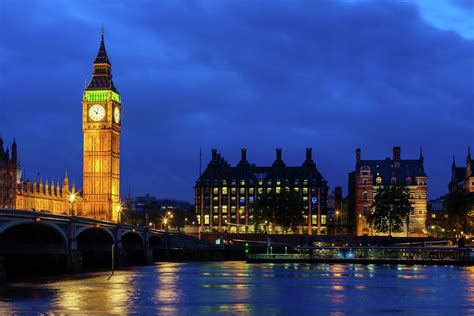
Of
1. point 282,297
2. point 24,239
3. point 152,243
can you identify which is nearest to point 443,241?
point 152,243

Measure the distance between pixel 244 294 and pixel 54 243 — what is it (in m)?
34.6

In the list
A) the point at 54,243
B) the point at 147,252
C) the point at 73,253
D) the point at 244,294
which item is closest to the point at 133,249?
the point at 147,252

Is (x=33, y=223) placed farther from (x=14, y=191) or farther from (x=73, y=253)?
(x=14, y=191)

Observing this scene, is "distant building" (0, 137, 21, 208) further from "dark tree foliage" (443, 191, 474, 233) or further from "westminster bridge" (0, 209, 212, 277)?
"dark tree foliage" (443, 191, 474, 233)

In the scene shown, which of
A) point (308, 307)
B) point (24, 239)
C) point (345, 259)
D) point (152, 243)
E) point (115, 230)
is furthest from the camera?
point (152, 243)

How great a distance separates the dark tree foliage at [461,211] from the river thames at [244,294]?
258 ft

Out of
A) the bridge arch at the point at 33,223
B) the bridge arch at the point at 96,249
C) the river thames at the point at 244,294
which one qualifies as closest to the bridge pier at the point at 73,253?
the bridge arch at the point at 33,223

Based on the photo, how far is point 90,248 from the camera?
129375mm

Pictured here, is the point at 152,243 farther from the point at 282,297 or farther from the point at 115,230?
the point at 282,297

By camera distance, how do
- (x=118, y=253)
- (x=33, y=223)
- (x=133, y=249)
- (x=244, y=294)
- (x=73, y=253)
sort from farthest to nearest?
(x=133, y=249), (x=118, y=253), (x=73, y=253), (x=33, y=223), (x=244, y=294)

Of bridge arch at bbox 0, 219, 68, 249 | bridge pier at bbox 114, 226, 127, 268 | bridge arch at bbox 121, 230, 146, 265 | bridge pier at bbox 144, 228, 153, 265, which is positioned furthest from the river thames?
bridge arch at bbox 121, 230, 146, 265

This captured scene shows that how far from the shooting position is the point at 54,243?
107 meters

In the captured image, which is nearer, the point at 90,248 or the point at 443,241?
the point at 90,248

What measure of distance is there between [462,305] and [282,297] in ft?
48.7
